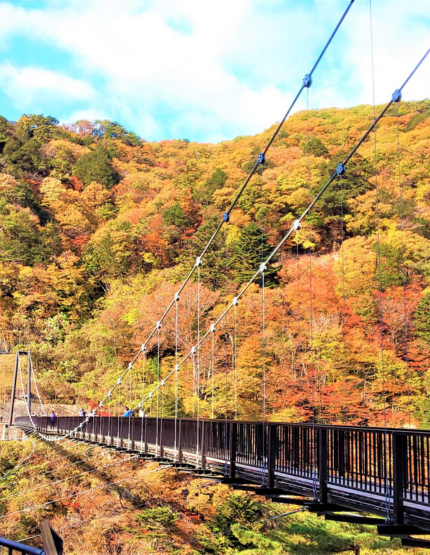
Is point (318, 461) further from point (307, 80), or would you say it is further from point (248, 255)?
point (248, 255)

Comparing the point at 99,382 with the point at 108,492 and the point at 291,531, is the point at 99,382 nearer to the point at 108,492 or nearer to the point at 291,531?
the point at 108,492

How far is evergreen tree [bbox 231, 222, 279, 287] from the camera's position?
28.6 meters

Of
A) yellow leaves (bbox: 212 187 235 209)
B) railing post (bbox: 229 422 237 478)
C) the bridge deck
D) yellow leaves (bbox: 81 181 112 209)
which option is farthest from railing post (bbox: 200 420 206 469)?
yellow leaves (bbox: 81 181 112 209)

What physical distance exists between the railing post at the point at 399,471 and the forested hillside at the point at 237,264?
737 cm

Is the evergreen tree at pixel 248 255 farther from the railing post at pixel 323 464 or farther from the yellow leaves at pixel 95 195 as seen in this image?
the railing post at pixel 323 464

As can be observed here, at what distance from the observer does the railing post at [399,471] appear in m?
4.83

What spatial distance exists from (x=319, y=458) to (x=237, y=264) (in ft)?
78.3

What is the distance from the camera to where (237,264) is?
29.6 meters

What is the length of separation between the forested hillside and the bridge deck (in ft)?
15.5

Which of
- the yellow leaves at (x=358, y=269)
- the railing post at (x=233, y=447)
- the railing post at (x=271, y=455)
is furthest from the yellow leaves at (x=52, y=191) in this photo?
the railing post at (x=271, y=455)

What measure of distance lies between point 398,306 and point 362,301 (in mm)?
1212

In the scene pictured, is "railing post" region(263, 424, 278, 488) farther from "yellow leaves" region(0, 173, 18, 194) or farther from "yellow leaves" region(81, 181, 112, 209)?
"yellow leaves" region(81, 181, 112, 209)

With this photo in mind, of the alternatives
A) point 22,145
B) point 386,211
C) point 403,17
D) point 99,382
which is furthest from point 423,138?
point 22,145

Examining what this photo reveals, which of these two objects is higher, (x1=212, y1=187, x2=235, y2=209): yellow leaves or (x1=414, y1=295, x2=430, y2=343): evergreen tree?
(x1=212, y1=187, x2=235, y2=209): yellow leaves
